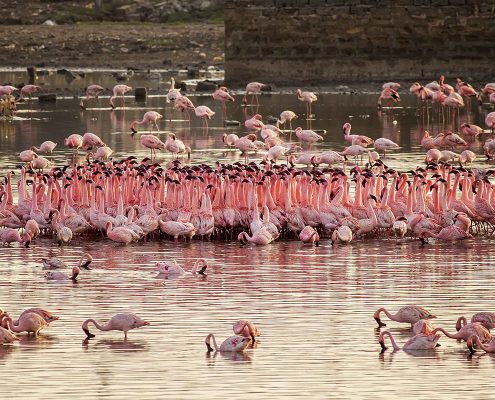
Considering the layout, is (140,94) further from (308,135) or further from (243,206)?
(243,206)

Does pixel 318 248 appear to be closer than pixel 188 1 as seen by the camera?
Yes

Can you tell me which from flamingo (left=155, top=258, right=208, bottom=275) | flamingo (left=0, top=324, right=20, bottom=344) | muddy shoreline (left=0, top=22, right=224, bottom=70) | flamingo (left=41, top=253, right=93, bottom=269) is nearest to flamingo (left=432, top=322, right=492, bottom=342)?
flamingo (left=0, top=324, right=20, bottom=344)

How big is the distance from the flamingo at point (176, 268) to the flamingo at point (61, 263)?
89cm

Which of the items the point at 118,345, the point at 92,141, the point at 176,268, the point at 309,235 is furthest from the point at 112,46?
the point at 118,345

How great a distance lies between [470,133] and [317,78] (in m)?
17.8

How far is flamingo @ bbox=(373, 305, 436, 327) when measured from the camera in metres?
15.7

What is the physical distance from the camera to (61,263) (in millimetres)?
19188

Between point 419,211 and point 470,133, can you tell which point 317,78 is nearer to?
point 470,133

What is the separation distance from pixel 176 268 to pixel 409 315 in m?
3.87

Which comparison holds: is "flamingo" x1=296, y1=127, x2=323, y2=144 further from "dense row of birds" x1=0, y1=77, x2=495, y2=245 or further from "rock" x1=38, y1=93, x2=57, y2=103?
"rock" x1=38, y1=93, x2=57, y2=103

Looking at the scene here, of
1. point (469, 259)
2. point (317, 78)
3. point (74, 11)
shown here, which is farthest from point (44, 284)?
point (74, 11)

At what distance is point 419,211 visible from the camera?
2144cm

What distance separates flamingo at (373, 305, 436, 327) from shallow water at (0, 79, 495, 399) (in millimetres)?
126

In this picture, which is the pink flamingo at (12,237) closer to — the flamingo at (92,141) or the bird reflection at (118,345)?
the bird reflection at (118,345)
